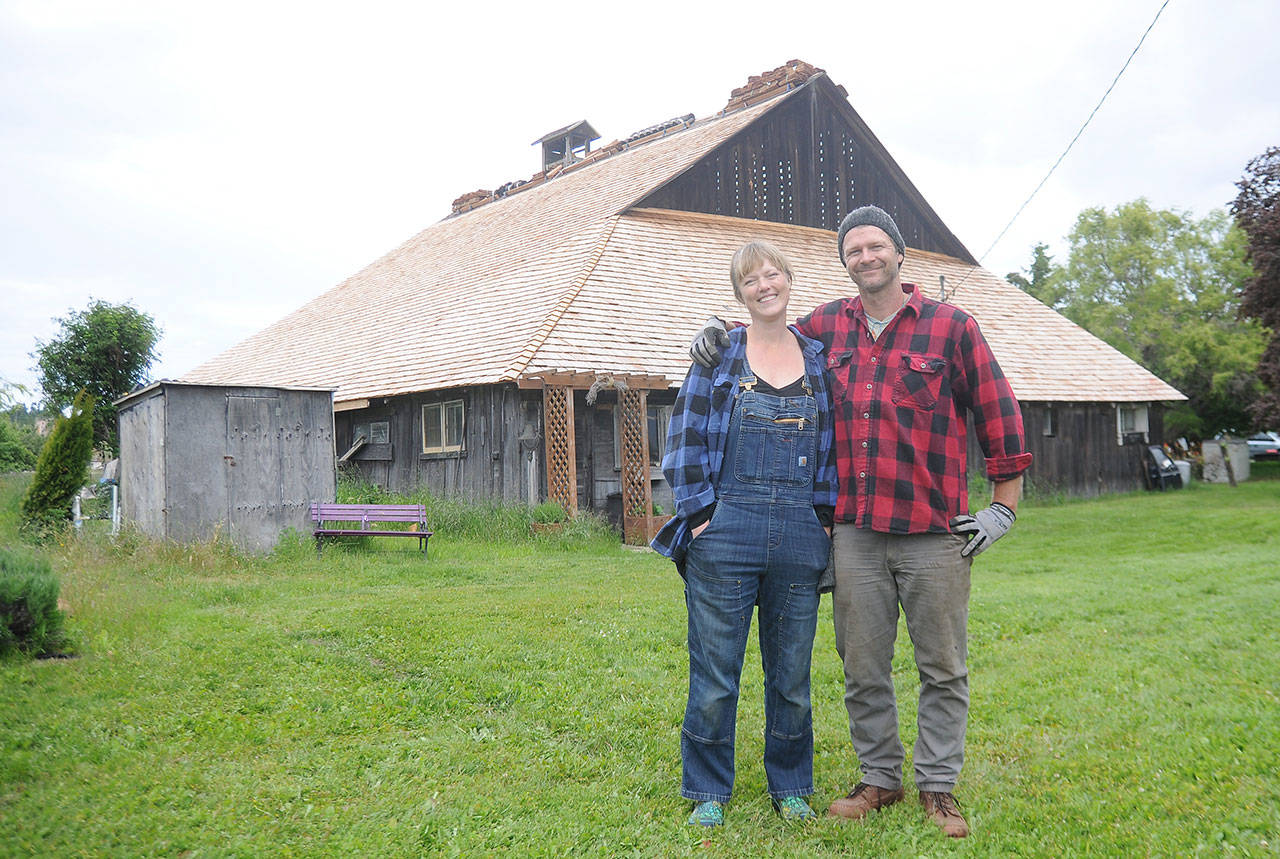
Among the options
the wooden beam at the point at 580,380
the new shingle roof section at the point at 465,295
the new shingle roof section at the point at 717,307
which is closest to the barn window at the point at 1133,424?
the new shingle roof section at the point at 717,307

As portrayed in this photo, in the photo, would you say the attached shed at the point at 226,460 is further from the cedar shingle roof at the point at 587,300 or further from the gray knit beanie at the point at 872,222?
the gray knit beanie at the point at 872,222

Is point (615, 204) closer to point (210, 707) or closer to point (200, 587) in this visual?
point (200, 587)

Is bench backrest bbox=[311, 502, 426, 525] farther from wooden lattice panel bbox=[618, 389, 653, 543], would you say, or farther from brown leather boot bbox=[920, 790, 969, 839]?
brown leather boot bbox=[920, 790, 969, 839]

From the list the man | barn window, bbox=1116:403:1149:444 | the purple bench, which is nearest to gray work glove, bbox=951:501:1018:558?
the man

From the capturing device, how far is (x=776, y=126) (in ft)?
72.4

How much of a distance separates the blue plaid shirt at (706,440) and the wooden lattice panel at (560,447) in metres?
10.1

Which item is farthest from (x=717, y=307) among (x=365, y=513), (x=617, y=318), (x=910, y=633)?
(x=910, y=633)

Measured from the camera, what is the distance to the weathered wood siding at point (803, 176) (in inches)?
828

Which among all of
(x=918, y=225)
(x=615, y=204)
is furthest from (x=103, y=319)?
(x=918, y=225)

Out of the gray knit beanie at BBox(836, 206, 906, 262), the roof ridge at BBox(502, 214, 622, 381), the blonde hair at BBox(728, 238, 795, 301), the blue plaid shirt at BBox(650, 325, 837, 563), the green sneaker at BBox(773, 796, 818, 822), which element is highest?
the roof ridge at BBox(502, 214, 622, 381)

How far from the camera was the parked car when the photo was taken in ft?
114

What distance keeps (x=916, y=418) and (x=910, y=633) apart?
0.81 meters

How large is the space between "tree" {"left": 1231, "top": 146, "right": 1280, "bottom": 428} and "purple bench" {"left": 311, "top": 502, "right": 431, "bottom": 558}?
1569 cm

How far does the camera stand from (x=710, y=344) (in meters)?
3.65
